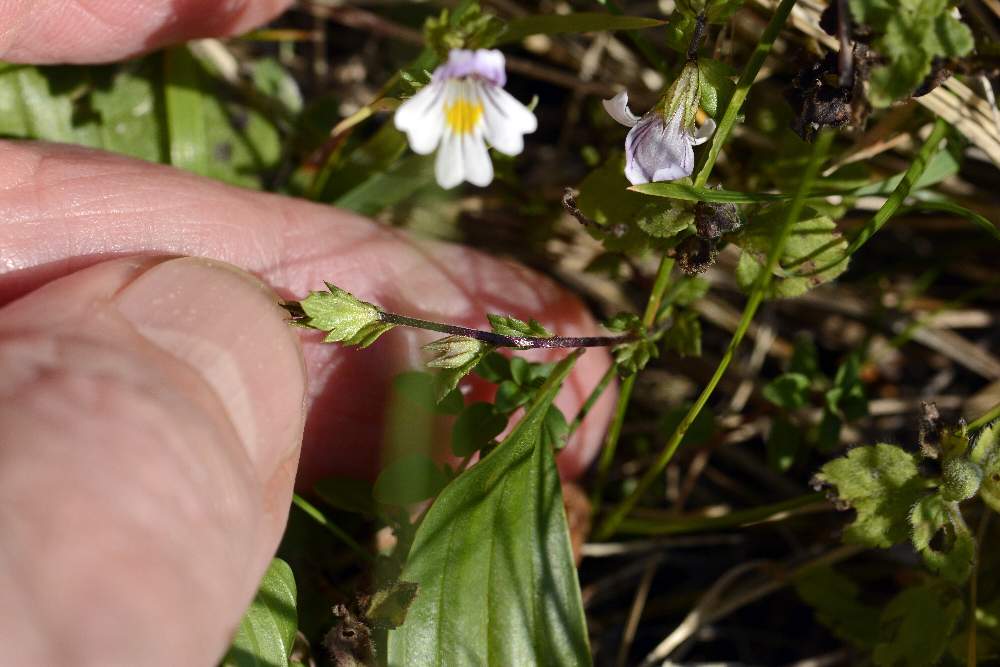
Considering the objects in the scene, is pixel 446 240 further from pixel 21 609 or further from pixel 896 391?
pixel 21 609

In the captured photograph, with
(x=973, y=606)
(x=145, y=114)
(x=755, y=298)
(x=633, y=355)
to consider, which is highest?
(x=755, y=298)

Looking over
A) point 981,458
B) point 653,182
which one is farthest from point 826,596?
point 653,182

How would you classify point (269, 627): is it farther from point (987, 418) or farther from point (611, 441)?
point (987, 418)

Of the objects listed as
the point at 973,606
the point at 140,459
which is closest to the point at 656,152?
the point at 140,459

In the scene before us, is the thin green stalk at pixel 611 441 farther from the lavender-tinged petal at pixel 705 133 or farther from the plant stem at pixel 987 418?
the plant stem at pixel 987 418

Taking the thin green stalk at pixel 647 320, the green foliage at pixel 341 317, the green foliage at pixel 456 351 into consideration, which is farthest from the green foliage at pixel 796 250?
the green foliage at pixel 341 317

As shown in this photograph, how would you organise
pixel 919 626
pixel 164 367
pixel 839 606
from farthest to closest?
pixel 839 606 → pixel 919 626 → pixel 164 367

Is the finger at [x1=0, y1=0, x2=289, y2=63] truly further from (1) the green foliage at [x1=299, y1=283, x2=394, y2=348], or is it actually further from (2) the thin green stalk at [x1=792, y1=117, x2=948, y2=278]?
(2) the thin green stalk at [x1=792, y1=117, x2=948, y2=278]
